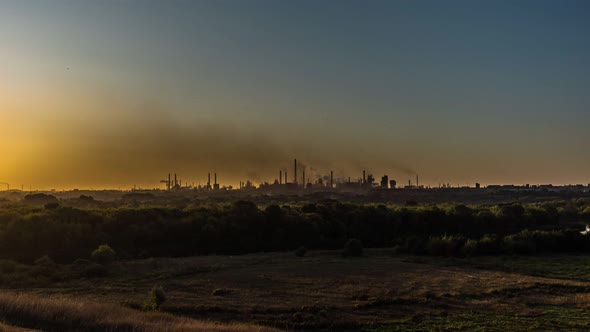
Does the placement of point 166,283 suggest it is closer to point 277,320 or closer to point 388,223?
point 277,320

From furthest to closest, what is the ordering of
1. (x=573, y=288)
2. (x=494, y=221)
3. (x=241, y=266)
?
1. (x=494, y=221)
2. (x=241, y=266)
3. (x=573, y=288)

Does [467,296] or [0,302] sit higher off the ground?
[0,302]

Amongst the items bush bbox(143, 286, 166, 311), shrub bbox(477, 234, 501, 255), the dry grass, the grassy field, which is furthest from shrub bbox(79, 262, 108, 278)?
shrub bbox(477, 234, 501, 255)

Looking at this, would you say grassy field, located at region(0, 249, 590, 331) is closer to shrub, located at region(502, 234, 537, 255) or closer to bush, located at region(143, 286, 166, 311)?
bush, located at region(143, 286, 166, 311)

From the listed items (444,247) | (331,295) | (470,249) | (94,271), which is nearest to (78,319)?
(331,295)

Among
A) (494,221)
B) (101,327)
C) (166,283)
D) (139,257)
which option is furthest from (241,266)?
(494,221)

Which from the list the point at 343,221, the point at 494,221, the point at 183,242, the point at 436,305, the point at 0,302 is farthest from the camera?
the point at 494,221

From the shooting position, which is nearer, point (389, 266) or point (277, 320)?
point (277, 320)
